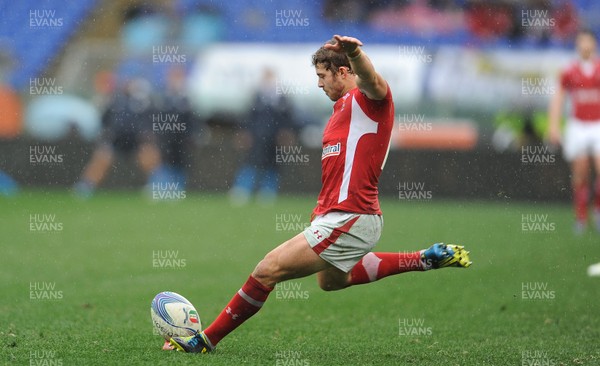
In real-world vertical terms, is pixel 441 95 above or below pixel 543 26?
below

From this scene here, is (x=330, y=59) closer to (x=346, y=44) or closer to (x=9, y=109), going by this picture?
(x=346, y=44)

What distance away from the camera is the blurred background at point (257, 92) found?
1869 cm

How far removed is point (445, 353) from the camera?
588cm

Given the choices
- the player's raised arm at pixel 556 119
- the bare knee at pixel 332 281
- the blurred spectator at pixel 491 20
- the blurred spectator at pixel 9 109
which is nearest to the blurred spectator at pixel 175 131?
the blurred spectator at pixel 9 109

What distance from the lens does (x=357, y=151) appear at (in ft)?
18.0

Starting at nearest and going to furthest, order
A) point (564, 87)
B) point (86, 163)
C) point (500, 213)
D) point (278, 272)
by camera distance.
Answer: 1. point (278, 272)
2. point (564, 87)
3. point (500, 213)
4. point (86, 163)

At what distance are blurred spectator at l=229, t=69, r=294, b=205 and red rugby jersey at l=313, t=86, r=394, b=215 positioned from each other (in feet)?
42.6

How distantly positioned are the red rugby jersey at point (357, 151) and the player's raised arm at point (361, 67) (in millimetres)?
164

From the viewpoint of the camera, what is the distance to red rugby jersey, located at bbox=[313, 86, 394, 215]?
5484mm

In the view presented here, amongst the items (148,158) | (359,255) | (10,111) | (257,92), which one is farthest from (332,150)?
(10,111)

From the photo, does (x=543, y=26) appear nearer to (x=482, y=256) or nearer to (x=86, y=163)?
(x=86, y=163)

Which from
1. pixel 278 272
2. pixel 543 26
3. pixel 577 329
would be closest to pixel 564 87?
pixel 577 329

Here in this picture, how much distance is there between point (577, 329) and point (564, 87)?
618 cm

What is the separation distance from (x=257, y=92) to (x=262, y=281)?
552 inches
